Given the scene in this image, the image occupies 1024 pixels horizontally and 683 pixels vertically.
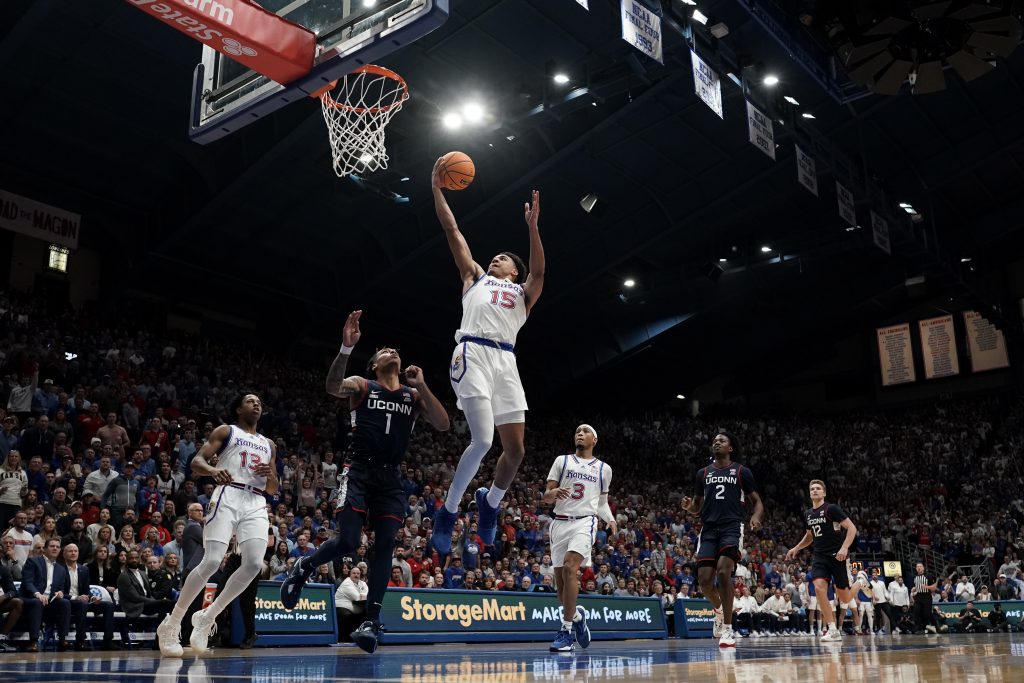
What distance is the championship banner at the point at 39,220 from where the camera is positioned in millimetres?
21922

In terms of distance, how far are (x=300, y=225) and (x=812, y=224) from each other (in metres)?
16.3

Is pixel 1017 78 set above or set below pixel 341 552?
above

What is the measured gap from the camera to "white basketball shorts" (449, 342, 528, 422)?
6.52 meters

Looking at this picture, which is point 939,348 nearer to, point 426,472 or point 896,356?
point 896,356

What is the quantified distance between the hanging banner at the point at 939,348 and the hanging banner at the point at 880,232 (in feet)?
52.2

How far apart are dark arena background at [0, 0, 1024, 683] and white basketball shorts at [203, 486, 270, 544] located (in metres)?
0.25

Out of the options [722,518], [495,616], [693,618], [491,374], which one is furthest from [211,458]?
[693,618]

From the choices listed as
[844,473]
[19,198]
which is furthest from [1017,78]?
[19,198]

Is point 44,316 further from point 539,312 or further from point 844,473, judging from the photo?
point 844,473

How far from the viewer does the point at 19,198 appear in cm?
2225

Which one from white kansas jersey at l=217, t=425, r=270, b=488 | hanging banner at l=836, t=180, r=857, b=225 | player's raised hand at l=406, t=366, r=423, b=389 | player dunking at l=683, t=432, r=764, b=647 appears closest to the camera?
player's raised hand at l=406, t=366, r=423, b=389

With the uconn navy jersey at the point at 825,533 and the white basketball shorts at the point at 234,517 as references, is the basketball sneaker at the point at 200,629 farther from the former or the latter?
the uconn navy jersey at the point at 825,533

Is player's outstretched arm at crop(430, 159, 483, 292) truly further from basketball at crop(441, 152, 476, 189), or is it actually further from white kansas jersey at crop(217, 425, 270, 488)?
white kansas jersey at crop(217, 425, 270, 488)

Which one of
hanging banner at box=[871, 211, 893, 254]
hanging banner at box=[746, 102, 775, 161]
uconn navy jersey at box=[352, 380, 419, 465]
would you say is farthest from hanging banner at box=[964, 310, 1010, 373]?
uconn navy jersey at box=[352, 380, 419, 465]
